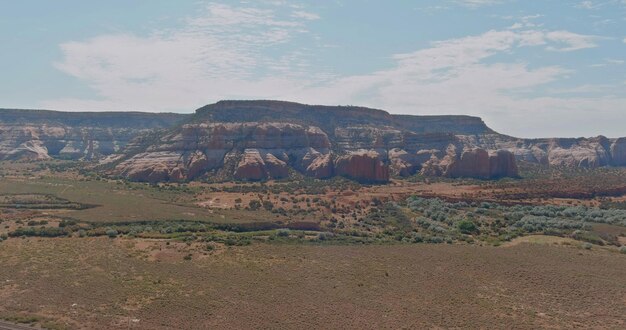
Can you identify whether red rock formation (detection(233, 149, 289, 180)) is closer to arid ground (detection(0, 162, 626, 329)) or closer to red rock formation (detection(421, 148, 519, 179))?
arid ground (detection(0, 162, 626, 329))

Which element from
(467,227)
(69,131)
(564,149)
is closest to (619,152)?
(564,149)

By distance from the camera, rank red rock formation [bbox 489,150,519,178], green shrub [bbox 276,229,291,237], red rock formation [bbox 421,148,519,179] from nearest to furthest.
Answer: green shrub [bbox 276,229,291,237] < red rock formation [bbox 421,148,519,179] < red rock formation [bbox 489,150,519,178]

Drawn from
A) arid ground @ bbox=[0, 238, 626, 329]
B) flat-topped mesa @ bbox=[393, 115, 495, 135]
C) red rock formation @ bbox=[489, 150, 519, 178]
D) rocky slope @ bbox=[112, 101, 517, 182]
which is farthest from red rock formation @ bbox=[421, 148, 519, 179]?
arid ground @ bbox=[0, 238, 626, 329]

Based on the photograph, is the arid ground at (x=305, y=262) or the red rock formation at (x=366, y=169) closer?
the arid ground at (x=305, y=262)

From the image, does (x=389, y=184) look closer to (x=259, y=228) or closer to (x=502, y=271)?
(x=259, y=228)

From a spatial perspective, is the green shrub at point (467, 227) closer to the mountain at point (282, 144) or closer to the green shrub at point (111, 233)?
the green shrub at point (111, 233)

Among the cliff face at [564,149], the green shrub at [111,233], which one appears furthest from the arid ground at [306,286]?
the cliff face at [564,149]

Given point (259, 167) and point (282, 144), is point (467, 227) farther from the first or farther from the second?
point (282, 144)
